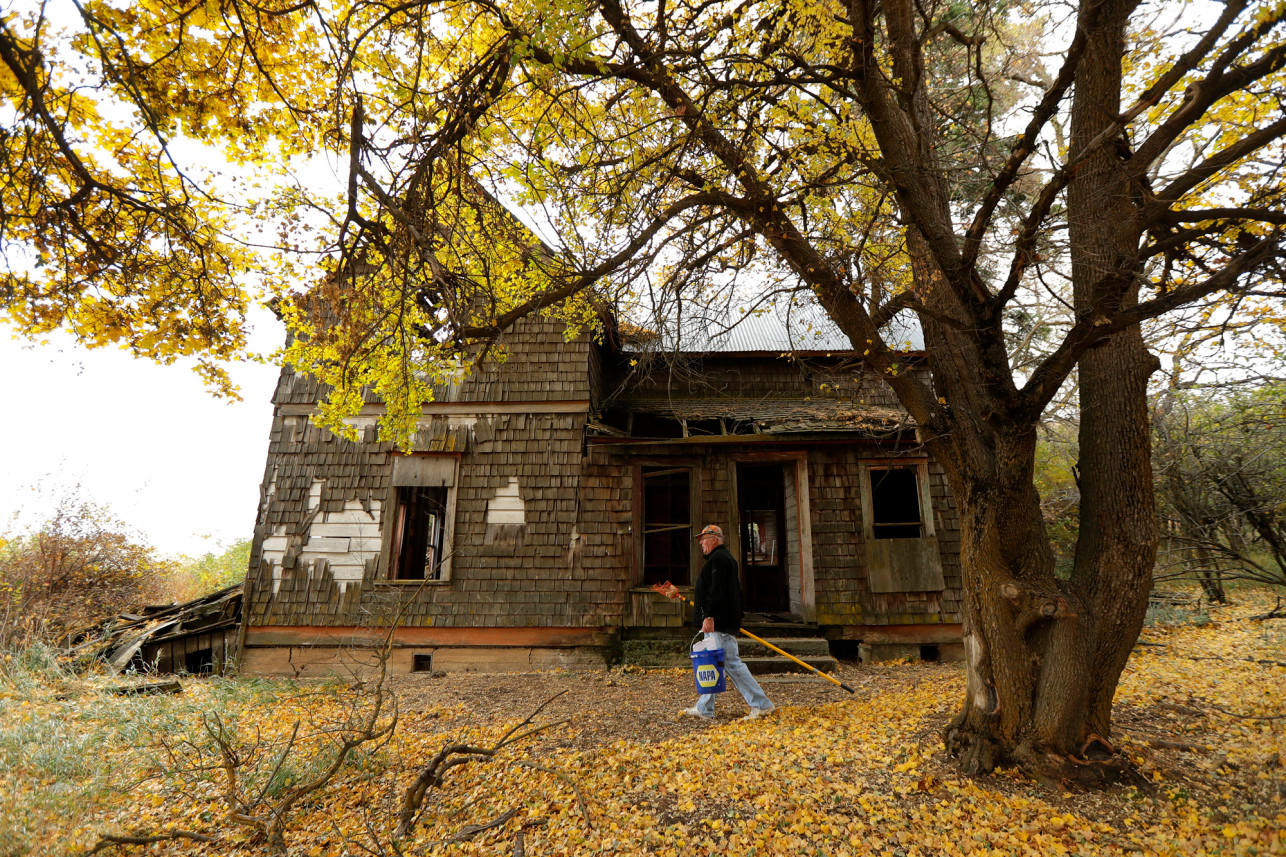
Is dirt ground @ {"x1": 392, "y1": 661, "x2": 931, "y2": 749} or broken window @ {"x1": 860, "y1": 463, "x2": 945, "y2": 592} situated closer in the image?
dirt ground @ {"x1": 392, "y1": 661, "x2": 931, "y2": 749}

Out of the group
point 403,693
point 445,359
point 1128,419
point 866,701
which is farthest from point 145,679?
point 1128,419

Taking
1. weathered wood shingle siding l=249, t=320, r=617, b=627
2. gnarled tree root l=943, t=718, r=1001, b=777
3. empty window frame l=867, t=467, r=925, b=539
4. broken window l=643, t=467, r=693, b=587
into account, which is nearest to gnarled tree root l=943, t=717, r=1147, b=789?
gnarled tree root l=943, t=718, r=1001, b=777

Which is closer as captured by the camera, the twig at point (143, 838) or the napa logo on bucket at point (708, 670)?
the twig at point (143, 838)

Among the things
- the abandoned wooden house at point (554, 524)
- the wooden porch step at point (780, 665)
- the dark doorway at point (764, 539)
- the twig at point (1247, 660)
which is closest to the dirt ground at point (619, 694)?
the wooden porch step at point (780, 665)

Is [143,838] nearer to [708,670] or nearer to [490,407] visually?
[708,670]

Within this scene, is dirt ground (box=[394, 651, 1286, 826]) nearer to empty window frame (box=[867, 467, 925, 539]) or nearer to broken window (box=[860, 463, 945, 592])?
broken window (box=[860, 463, 945, 592])

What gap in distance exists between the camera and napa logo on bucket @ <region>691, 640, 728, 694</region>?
18.0 feet

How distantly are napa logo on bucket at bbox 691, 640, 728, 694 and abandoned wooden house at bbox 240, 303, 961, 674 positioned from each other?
331 cm

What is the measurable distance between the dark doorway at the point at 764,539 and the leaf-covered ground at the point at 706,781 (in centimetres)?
554

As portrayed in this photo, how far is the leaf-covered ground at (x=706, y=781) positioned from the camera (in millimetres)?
3248

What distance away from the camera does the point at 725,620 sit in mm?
5562

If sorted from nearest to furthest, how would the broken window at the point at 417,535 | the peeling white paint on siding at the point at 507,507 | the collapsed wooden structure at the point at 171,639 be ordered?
the collapsed wooden structure at the point at 171,639, the peeling white paint on siding at the point at 507,507, the broken window at the point at 417,535

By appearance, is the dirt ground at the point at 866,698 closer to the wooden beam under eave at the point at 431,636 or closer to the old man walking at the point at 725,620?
the old man walking at the point at 725,620

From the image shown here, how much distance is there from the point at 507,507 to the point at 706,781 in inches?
236
